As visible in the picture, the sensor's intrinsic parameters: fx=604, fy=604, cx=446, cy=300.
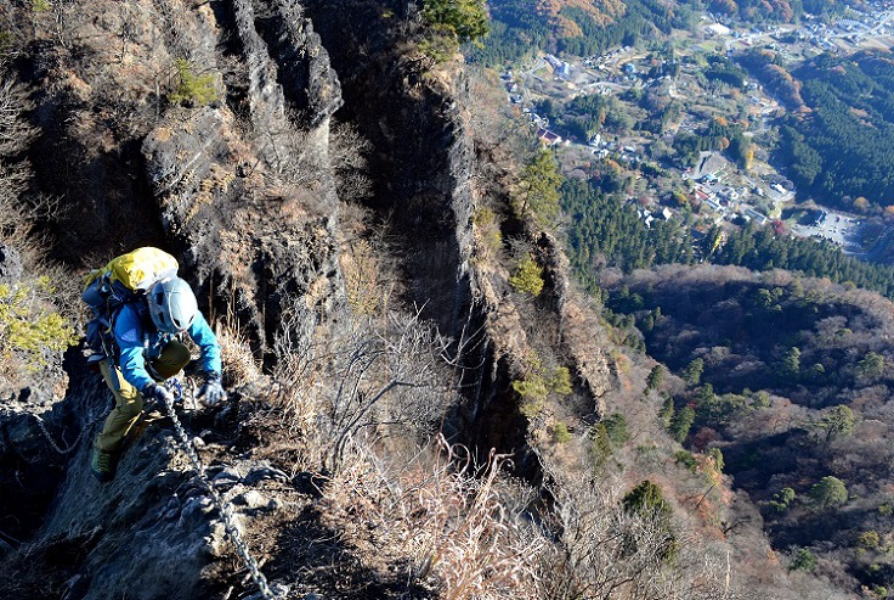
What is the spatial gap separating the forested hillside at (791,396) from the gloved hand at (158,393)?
49.3m

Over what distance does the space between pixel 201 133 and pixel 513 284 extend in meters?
16.2

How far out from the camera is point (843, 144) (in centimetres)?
16325

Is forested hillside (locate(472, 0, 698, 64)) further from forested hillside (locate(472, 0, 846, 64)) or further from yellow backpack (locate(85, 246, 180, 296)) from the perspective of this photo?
yellow backpack (locate(85, 246, 180, 296))

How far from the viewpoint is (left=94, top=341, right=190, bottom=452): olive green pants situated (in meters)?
5.48

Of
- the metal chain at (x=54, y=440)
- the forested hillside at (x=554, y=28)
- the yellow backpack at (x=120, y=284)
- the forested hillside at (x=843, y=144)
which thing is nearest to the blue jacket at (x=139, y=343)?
the yellow backpack at (x=120, y=284)

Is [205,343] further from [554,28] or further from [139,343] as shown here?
[554,28]

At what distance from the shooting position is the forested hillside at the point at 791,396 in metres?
51.6

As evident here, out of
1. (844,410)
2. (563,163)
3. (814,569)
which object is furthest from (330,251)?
(563,163)

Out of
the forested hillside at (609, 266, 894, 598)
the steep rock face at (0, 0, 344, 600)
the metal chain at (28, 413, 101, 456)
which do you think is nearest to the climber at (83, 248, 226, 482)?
the metal chain at (28, 413, 101, 456)

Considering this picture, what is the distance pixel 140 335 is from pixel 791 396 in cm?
8754

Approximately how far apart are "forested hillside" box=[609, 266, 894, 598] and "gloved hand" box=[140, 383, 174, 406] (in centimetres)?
4929

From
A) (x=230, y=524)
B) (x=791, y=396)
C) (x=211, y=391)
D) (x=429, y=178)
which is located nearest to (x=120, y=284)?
(x=211, y=391)

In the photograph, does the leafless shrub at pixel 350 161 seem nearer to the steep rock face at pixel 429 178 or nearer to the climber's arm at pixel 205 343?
the steep rock face at pixel 429 178

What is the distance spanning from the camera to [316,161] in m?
21.8
